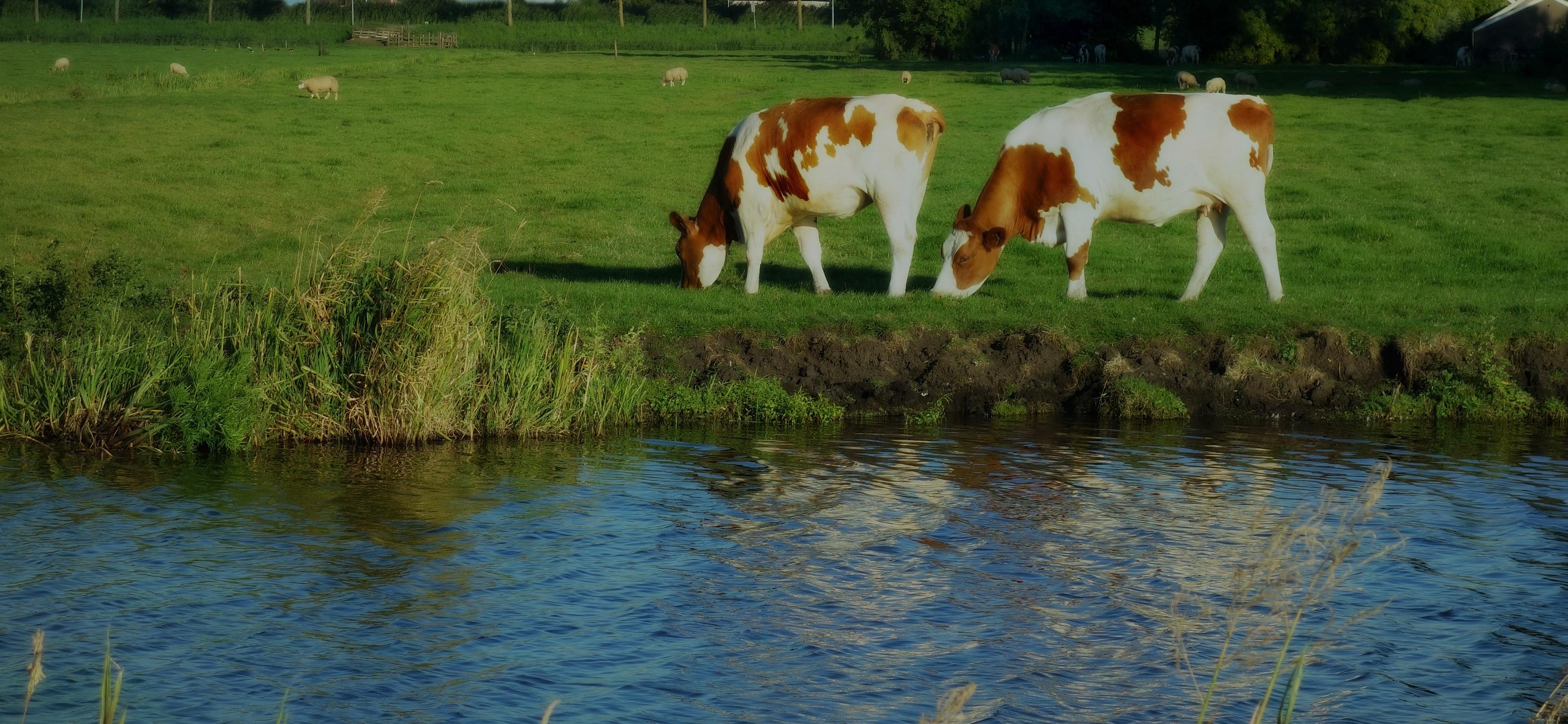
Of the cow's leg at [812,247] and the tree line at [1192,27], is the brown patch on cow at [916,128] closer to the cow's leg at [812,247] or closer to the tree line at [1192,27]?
the cow's leg at [812,247]

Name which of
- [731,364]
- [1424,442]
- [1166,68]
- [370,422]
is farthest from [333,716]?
[1166,68]

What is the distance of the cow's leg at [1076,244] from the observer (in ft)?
50.8

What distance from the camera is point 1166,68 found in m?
55.7

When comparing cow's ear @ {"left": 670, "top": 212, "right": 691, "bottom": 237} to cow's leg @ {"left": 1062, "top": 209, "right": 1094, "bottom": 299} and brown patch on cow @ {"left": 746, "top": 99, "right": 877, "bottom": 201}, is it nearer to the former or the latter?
brown patch on cow @ {"left": 746, "top": 99, "right": 877, "bottom": 201}

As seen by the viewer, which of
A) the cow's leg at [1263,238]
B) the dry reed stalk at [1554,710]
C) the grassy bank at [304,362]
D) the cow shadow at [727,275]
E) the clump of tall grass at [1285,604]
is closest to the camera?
the clump of tall grass at [1285,604]

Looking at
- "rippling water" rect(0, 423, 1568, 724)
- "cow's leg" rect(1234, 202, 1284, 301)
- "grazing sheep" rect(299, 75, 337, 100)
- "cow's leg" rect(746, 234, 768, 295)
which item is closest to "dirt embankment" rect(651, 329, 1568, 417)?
"rippling water" rect(0, 423, 1568, 724)

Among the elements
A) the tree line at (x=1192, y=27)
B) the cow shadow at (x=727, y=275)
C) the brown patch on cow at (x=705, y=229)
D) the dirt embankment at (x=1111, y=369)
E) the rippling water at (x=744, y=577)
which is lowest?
the rippling water at (x=744, y=577)

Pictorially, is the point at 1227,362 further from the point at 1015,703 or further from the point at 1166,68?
the point at 1166,68

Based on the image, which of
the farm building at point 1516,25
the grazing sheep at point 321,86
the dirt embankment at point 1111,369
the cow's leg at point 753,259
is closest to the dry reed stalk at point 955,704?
the dirt embankment at point 1111,369

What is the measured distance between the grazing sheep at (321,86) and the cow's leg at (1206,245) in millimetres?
32160

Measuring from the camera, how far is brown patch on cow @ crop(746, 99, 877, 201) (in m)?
15.6

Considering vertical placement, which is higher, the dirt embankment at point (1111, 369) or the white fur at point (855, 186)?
the white fur at point (855, 186)

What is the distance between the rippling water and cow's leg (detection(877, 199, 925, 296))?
12.2 ft

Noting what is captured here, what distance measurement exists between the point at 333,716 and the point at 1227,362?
9.82 m
